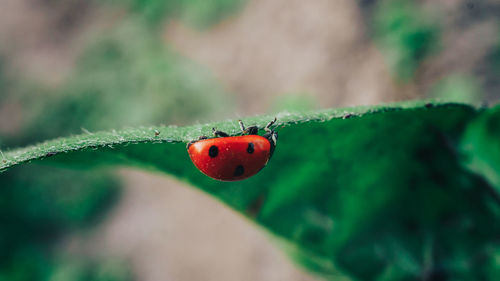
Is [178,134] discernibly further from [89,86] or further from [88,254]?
[89,86]

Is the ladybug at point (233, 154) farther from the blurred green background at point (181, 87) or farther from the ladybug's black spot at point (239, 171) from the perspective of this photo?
the blurred green background at point (181, 87)

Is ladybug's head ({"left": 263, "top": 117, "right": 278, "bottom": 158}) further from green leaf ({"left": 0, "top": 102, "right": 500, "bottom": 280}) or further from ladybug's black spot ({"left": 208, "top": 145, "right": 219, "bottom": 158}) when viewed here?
ladybug's black spot ({"left": 208, "top": 145, "right": 219, "bottom": 158})

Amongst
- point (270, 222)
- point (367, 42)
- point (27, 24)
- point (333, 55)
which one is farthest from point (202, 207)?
point (27, 24)

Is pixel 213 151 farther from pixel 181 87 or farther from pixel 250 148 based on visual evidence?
pixel 181 87

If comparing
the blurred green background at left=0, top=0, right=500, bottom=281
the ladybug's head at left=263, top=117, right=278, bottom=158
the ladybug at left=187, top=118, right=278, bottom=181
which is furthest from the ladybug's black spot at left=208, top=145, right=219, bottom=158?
the blurred green background at left=0, top=0, right=500, bottom=281

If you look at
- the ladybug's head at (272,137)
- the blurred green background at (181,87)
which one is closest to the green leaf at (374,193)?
the ladybug's head at (272,137)
